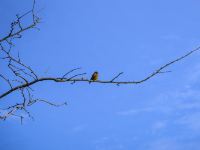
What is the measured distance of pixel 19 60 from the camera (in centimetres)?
407

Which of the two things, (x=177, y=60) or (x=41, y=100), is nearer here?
(x=177, y=60)

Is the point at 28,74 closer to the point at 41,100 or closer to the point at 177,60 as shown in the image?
the point at 41,100

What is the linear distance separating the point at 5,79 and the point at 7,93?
0.23 metres

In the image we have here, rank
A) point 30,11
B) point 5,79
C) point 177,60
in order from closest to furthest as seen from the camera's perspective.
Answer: point 177,60 < point 5,79 < point 30,11

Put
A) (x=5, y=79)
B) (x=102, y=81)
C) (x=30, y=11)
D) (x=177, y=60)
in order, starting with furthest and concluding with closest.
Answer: (x=30, y=11) < (x=5, y=79) < (x=102, y=81) < (x=177, y=60)

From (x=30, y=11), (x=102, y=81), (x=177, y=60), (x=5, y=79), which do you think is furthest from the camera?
(x=30, y=11)

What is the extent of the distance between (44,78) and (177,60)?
166 centimetres

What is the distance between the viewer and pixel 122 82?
365 centimetres

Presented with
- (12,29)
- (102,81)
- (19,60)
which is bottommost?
(102,81)

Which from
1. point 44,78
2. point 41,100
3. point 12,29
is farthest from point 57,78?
point 12,29

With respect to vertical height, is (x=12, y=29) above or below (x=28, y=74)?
above

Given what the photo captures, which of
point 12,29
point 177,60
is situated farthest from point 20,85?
point 177,60

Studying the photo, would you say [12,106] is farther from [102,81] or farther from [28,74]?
[102,81]

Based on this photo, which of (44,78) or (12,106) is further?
(12,106)
